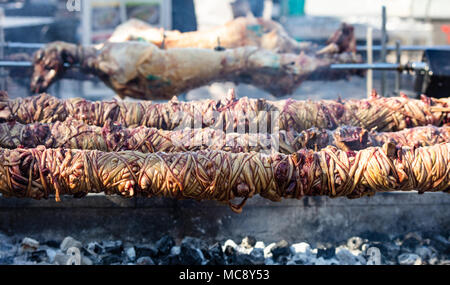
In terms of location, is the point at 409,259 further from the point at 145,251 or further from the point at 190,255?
the point at 145,251

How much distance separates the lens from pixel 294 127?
3578 millimetres

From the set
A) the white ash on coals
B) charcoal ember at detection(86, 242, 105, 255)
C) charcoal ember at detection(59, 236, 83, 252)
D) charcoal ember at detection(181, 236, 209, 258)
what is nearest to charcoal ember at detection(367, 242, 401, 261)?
the white ash on coals

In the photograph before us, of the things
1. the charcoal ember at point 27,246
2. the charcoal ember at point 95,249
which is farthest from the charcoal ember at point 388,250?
the charcoal ember at point 27,246

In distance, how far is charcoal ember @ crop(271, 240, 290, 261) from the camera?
12.4ft

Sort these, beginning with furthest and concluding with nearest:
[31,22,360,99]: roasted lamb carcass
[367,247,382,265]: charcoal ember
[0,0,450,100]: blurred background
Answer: [0,0,450,100]: blurred background → [31,22,360,99]: roasted lamb carcass → [367,247,382,265]: charcoal ember

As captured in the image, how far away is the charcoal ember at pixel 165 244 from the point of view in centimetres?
377

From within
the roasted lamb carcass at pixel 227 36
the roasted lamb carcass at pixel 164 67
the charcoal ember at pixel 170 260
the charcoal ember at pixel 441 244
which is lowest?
the charcoal ember at pixel 170 260

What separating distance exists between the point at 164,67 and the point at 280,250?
7.21 feet

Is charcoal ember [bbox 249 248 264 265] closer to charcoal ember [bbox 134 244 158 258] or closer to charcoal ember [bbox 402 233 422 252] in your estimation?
charcoal ember [bbox 134 244 158 258]

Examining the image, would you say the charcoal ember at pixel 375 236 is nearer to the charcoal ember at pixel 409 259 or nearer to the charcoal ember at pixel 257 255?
the charcoal ember at pixel 409 259

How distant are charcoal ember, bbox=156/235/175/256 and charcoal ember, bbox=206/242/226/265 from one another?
0.31 meters

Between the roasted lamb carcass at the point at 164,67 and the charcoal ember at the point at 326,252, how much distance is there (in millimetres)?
1969

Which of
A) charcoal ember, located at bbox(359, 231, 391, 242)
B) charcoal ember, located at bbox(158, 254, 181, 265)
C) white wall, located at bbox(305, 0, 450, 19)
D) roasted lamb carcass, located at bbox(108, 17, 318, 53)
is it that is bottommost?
charcoal ember, located at bbox(158, 254, 181, 265)
